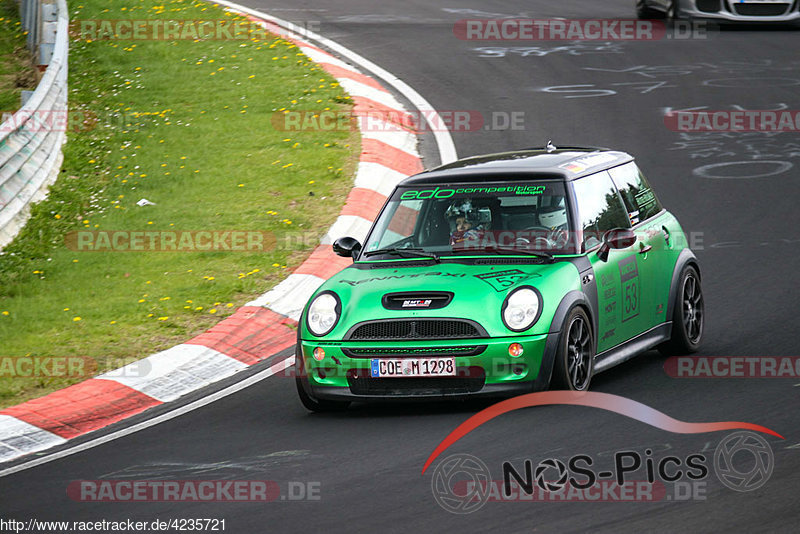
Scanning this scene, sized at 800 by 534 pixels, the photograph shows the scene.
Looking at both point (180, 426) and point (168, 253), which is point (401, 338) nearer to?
point (180, 426)

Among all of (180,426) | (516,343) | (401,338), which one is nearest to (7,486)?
(180,426)

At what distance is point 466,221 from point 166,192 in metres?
6.09

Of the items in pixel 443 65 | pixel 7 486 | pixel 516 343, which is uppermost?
pixel 443 65

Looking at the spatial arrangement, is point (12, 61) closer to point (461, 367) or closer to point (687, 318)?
point (687, 318)

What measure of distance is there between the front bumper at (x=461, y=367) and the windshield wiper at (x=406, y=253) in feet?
2.76

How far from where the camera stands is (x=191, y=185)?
44.6 ft

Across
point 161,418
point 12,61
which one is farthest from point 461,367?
point 12,61

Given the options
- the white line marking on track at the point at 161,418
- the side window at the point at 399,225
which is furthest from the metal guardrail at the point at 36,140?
the side window at the point at 399,225

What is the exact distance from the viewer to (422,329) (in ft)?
24.0

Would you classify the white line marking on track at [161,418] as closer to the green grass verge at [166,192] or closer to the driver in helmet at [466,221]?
the green grass verge at [166,192]

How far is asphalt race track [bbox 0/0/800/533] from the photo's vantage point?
219 inches

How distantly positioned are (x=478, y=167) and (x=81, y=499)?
3.57 meters

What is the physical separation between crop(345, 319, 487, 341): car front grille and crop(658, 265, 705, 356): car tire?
6.93 feet

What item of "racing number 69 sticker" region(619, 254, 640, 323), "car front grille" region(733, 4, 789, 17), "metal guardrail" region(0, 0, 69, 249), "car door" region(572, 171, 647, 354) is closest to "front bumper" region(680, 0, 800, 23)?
"car front grille" region(733, 4, 789, 17)
